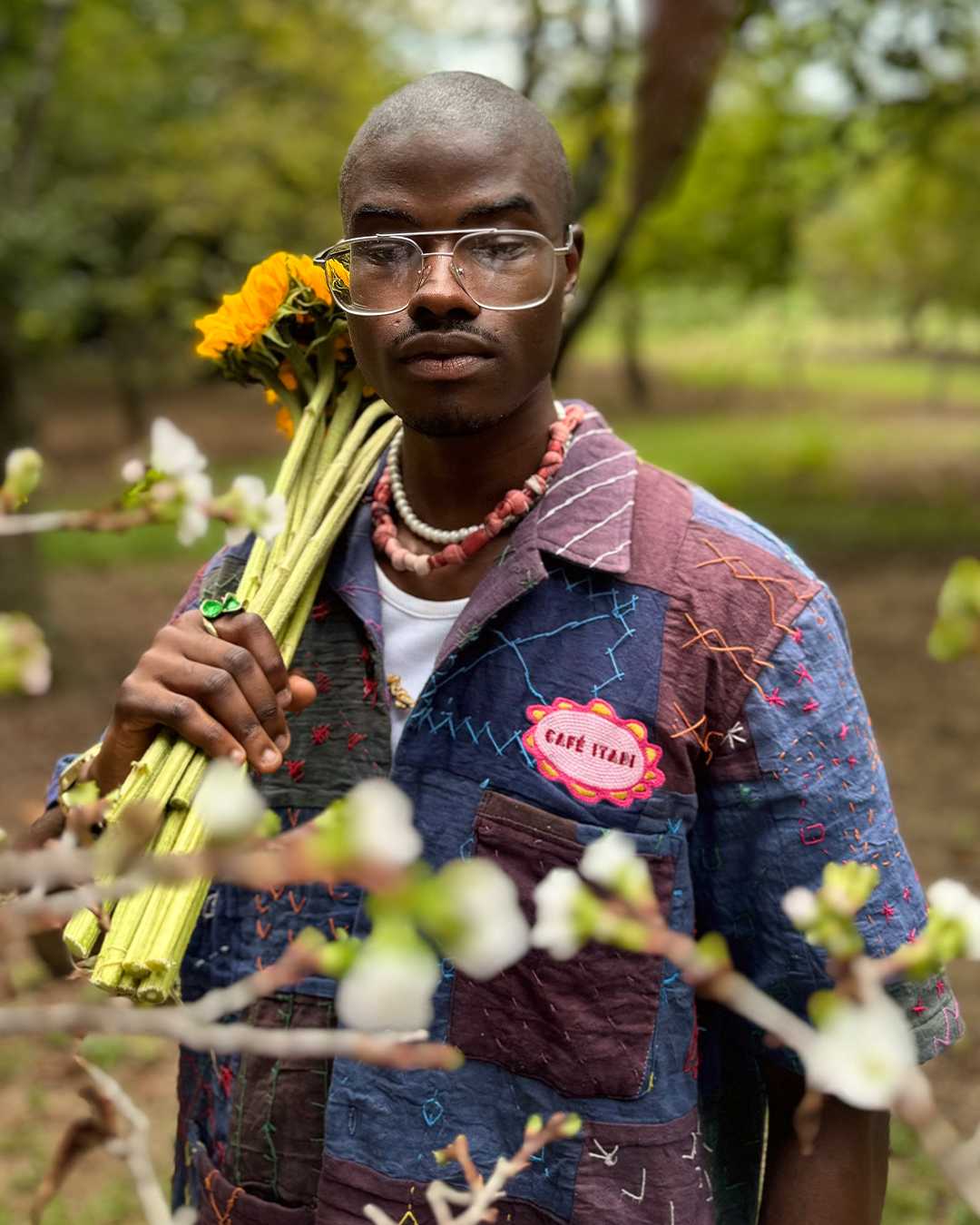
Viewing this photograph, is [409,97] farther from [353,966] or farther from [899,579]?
[899,579]

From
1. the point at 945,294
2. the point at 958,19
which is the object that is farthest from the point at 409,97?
the point at 945,294

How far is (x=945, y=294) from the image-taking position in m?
19.3

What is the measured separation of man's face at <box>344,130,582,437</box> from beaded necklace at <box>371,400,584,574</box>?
A: 16 cm

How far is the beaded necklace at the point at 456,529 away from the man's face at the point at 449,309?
6.4 inches

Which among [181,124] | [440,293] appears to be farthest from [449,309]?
[181,124]

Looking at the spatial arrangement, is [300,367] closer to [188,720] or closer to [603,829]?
[188,720]

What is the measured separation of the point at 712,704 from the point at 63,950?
109 centimetres

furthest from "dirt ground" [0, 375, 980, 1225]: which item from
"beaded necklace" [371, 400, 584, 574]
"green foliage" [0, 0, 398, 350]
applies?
"green foliage" [0, 0, 398, 350]

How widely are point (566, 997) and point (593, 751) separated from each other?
0.33m

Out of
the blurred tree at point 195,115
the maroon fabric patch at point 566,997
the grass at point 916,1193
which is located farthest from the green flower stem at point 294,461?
the blurred tree at point 195,115

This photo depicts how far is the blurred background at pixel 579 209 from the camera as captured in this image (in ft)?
13.4

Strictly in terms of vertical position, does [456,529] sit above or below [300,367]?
below

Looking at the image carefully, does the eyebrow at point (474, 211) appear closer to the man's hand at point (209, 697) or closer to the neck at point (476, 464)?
the neck at point (476, 464)

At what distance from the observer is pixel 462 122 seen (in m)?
1.53
